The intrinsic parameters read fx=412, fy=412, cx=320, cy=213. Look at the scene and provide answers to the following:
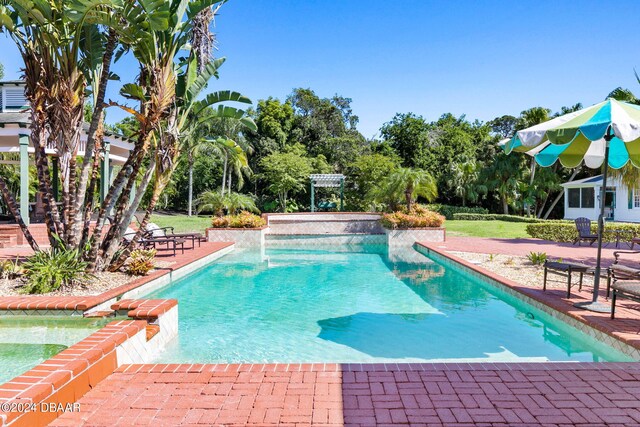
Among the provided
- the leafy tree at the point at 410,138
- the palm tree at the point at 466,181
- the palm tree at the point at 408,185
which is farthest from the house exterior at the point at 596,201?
the palm tree at the point at 408,185

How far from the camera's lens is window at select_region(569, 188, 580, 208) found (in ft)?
106

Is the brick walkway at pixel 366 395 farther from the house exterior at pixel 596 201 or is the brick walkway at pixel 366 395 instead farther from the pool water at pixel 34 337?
the house exterior at pixel 596 201

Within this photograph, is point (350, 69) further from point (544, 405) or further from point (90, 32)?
point (544, 405)

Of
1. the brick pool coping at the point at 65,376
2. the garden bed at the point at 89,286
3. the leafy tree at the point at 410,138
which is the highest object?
the leafy tree at the point at 410,138

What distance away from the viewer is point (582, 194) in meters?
31.7

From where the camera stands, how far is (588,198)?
31328mm

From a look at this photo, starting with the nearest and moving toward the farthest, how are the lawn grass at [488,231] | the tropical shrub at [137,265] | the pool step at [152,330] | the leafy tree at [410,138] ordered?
the pool step at [152,330] → the tropical shrub at [137,265] → the lawn grass at [488,231] → the leafy tree at [410,138]

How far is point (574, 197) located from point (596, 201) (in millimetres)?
2764

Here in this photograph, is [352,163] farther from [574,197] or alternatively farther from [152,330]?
[152,330]

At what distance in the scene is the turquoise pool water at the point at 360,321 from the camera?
18.5 ft

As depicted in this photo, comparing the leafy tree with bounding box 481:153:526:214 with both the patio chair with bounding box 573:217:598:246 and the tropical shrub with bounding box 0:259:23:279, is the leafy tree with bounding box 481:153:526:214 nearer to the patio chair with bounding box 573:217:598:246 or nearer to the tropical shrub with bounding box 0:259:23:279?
the patio chair with bounding box 573:217:598:246

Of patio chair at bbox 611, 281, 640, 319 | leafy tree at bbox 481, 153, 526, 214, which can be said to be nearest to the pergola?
leafy tree at bbox 481, 153, 526, 214

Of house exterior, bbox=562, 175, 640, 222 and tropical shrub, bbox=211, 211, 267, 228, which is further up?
house exterior, bbox=562, 175, 640, 222

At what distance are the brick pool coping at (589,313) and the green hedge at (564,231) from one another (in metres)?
10.8
